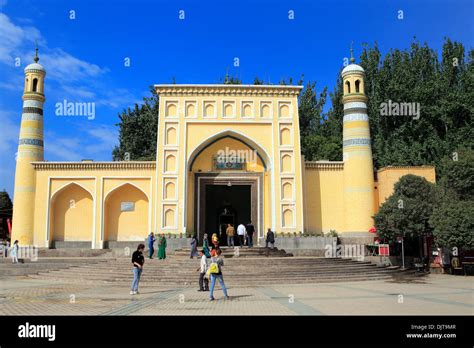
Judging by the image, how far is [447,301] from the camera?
32.2 ft

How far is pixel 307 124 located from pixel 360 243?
16.2m

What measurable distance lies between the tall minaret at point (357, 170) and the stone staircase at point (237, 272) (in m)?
4.23

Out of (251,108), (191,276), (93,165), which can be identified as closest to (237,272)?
(191,276)

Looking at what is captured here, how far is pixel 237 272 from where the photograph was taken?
51.9 ft

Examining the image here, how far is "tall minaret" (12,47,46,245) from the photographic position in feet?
75.3

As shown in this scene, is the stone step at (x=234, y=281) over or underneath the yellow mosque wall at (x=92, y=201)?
underneath

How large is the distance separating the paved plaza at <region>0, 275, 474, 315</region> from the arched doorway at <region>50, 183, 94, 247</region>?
10537mm

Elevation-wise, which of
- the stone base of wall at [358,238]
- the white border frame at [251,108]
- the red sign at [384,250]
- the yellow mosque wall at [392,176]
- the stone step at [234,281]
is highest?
the white border frame at [251,108]

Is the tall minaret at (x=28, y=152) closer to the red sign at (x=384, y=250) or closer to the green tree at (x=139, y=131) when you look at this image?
the green tree at (x=139, y=131)

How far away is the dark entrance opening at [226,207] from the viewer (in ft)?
86.7

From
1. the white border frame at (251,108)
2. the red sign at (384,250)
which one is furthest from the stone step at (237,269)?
the white border frame at (251,108)

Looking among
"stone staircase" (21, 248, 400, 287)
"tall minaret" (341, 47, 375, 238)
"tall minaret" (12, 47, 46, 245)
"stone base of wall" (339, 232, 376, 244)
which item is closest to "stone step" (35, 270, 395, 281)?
"stone staircase" (21, 248, 400, 287)
